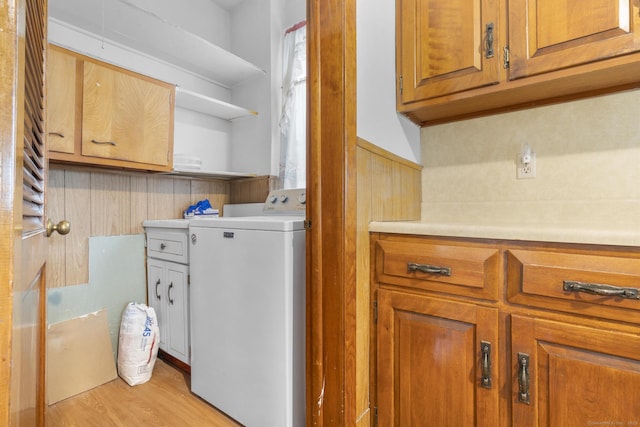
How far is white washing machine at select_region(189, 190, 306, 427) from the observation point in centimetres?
124

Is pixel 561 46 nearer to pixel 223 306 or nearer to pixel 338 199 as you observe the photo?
pixel 338 199

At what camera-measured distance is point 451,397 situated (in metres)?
1.06

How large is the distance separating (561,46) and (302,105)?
63.0 inches

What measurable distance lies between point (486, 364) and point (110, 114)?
2110 mm

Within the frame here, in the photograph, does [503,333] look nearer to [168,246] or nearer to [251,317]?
[251,317]

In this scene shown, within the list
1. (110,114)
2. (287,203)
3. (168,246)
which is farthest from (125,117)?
(287,203)

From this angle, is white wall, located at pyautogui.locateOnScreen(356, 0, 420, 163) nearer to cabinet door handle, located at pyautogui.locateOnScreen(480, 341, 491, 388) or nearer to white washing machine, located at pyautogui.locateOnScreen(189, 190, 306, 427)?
white washing machine, located at pyautogui.locateOnScreen(189, 190, 306, 427)

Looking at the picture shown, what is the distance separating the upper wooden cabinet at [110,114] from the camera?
1.56 m

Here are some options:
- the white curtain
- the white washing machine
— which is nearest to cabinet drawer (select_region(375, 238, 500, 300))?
the white washing machine

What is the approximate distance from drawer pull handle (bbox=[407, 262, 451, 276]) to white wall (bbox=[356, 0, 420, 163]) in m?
0.51

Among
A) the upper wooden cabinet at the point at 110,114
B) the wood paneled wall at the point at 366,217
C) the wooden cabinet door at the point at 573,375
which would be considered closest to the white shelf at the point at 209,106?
the upper wooden cabinet at the point at 110,114

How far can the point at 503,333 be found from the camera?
3.21 ft

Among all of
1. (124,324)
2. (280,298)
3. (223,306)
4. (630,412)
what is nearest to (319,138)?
(280,298)

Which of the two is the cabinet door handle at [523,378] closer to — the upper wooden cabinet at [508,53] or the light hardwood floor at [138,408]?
the upper wooden cabinet at [508,53]
